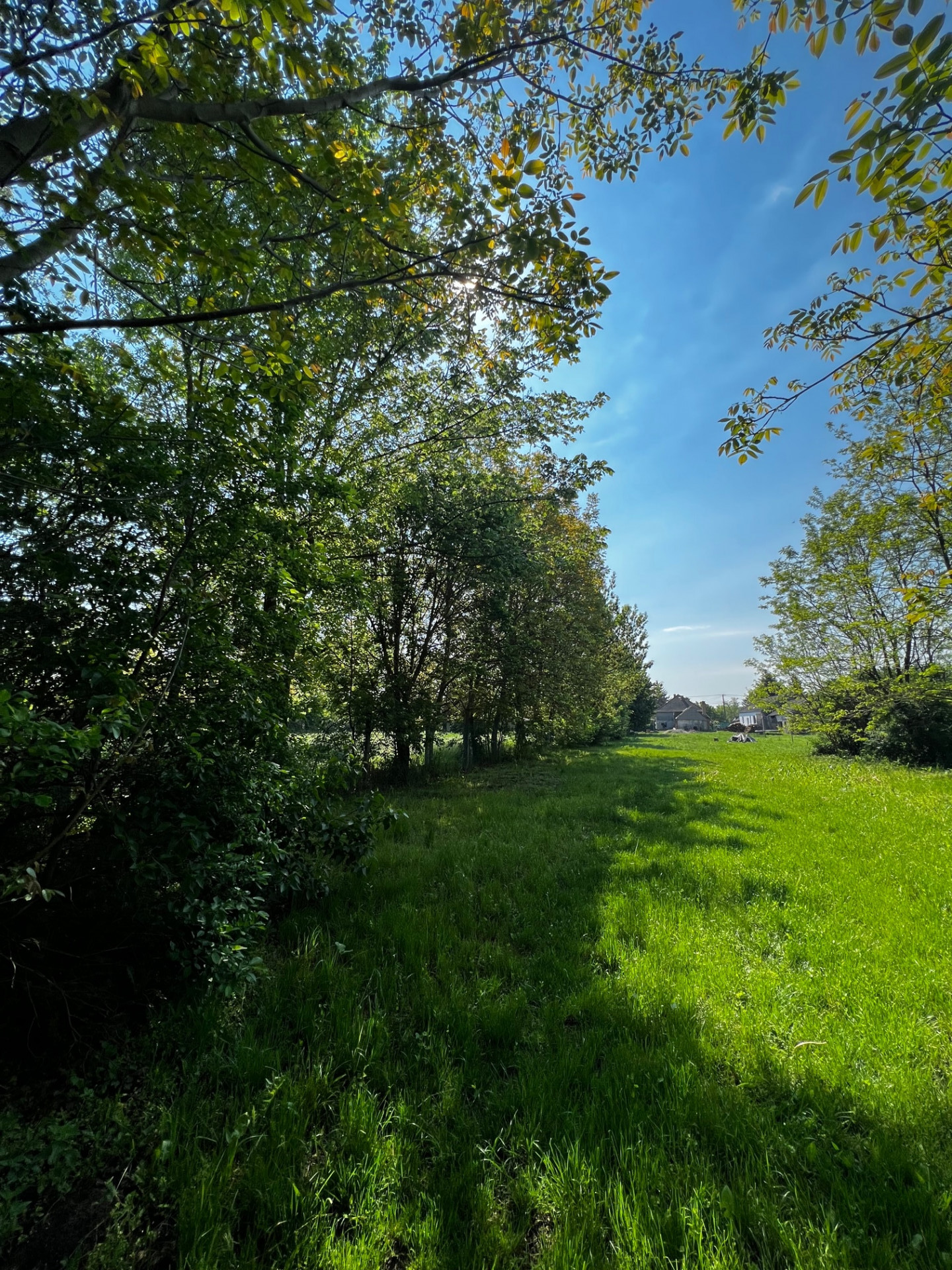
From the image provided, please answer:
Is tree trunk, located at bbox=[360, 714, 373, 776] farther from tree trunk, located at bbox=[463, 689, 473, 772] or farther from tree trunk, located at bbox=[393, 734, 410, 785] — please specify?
tree trunk, located at bbox=[463, 689, 473, 772]

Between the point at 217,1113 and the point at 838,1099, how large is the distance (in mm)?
2802

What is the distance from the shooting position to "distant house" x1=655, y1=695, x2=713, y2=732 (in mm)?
81500

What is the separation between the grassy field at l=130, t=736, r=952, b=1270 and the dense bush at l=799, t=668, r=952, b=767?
36.1ft

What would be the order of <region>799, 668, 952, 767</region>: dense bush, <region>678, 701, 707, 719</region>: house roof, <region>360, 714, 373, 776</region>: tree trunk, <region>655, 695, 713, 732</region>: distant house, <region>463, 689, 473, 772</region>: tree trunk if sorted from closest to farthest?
<region>360, 714, 373, 776</region>: tree trunk < <region>799, 668, 952, 767</region>: dense bush < <region>463, 689, 473, 772</region>: tree trunk < <region>655, 695, 713, 732</region>: distant house < <region>678, 701, 707, 719</region>: house roof

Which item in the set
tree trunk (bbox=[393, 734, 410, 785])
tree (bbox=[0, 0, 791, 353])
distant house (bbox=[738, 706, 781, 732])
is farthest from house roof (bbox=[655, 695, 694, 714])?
tree (bbox=[0, 0, 791, 353])

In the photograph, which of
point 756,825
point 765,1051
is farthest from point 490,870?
point 756,825

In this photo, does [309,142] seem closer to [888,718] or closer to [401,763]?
[401,763]

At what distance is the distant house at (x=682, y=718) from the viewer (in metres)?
81.5

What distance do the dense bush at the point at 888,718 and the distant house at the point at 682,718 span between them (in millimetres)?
67820

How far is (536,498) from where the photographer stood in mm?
10555

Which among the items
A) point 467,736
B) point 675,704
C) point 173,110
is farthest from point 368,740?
point 675,704

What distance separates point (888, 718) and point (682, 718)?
75.5 meters

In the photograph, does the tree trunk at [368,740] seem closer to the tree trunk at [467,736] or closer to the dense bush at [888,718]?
the tree trunk at [467,736]

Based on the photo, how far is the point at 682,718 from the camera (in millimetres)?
84062
